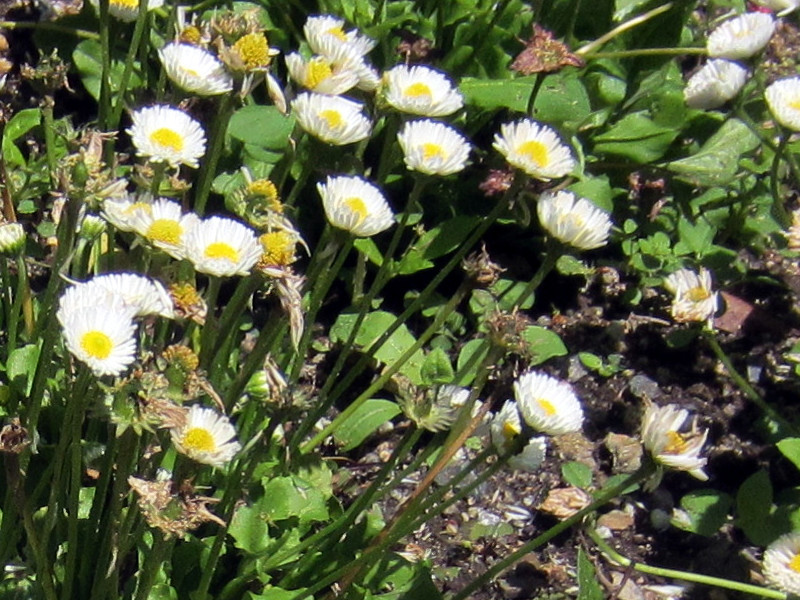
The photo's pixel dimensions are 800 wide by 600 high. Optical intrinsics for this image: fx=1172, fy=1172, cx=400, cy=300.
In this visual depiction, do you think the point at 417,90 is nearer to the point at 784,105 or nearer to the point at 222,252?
the point at 222,252

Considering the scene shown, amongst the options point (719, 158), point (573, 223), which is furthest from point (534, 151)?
point (719, 158)

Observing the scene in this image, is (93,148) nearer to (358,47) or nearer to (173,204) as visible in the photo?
(173,204)

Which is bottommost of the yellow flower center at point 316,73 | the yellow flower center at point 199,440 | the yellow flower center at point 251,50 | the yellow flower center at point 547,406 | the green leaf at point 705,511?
the green leaf at point 705,511

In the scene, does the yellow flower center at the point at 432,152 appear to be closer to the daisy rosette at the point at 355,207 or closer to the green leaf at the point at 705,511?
the daisy rosette at the point at 355,207

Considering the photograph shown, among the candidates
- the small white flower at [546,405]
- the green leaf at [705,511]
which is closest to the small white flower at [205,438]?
the small white flower at [546,405]

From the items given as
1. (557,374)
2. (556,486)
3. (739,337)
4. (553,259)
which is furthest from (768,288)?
(553,259)

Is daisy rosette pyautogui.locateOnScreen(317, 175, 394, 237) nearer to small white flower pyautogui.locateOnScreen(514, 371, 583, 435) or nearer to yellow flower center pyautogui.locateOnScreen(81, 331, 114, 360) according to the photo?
small white flower pyautogui.locateOnScreen(514, 371, 583, 435)
